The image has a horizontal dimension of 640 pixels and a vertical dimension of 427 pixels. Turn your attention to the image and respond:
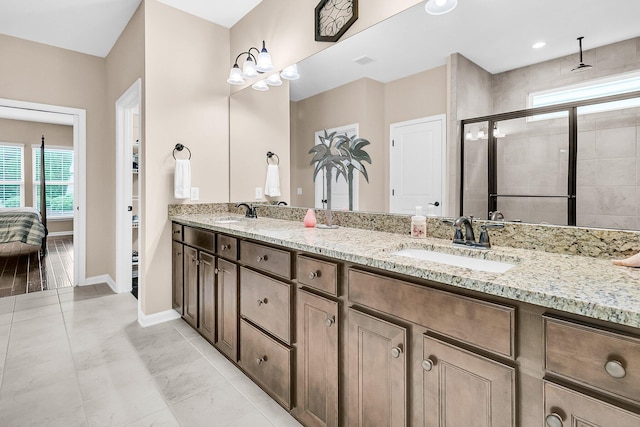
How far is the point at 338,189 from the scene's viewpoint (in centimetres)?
212

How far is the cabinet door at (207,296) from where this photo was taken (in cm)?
224

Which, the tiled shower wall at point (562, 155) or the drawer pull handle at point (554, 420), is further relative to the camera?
the tiled shower wall at point (562, 155)

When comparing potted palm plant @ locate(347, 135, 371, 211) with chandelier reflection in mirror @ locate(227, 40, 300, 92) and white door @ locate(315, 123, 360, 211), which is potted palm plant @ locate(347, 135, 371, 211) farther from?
chandelier reflection in mirror @ locate(227, 40, 300, 92)

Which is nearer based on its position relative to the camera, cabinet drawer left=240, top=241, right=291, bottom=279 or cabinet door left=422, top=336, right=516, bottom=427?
cabinet door left=422, top=336, right=516, bottom=427

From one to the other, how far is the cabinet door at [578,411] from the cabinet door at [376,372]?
41 centimetres

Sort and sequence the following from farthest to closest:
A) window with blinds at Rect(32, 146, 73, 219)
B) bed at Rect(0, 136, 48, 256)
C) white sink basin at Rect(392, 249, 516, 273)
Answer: window with blinds at Rect(32, 146, 73, 219) → bed at Rect(0, 136, 48, 256) → white sink basin at Rect(392, 249, 516, 273)

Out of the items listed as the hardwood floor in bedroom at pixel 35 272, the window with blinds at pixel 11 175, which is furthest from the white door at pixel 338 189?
the window with blinds at pixel 11 175

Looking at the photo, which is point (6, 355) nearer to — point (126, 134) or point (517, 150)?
point (126, 134)

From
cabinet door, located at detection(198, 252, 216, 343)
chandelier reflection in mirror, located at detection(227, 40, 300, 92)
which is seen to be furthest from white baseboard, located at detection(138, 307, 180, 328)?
chandelier reflection in mirror, located at detection(227, 40, 300, 92)

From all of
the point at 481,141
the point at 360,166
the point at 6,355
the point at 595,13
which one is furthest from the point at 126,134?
the point at 595,13

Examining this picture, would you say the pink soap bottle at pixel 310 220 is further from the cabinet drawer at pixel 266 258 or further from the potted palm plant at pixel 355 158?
the cabinet drawer at pixel 266 258

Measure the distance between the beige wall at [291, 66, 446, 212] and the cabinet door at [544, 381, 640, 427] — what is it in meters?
1.19

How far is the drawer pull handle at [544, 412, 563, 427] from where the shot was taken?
77 cm

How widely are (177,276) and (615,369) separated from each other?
2.81 meters
